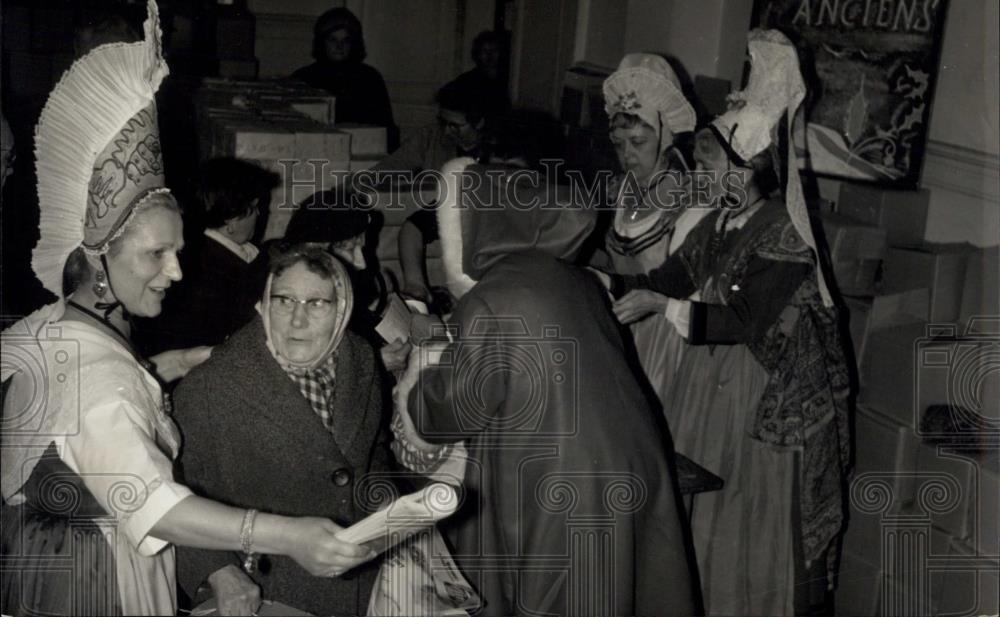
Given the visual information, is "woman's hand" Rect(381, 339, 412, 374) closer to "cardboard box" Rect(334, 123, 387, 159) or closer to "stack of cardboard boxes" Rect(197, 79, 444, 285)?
"stack of cardboard boxes" Rect(197, 79, 444, 285)

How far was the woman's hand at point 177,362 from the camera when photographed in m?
1.89

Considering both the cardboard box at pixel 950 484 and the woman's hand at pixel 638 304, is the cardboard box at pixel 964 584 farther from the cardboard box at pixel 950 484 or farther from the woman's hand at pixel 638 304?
the woman's hand at pixel 638 304

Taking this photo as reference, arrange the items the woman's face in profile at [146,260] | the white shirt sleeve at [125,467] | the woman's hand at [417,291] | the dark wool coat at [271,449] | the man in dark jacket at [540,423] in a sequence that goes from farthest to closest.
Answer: the woman's hand at [417,291]
the man in dark jacket at [540,423]
the dark wool coat at [271,449]
the woman's face in profile at [146,260]
the white shirt sleeve at [125,467]

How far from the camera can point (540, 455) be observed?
1893 millimetres

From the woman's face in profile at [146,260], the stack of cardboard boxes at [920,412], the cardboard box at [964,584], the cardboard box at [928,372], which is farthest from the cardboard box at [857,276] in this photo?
the woman's face in profile at [146,260]

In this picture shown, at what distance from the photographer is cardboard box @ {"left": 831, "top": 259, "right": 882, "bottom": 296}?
2852 millimetres

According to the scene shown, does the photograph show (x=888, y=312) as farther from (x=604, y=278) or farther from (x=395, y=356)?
(x=395, y=356)

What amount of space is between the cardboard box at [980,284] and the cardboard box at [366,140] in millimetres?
1496

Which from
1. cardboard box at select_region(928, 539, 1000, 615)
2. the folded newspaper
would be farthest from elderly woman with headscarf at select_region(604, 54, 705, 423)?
the folded newspaper

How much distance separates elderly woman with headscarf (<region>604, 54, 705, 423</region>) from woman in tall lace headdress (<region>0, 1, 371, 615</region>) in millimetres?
1208

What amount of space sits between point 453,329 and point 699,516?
2.85ft

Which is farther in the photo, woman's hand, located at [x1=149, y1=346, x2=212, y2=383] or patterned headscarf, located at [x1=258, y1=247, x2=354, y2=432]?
woman's hand, located at [x1=149, y1=346, x2=212, y2=383]

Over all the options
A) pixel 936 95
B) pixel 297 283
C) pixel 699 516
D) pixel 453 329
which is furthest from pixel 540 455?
pixel 936 95

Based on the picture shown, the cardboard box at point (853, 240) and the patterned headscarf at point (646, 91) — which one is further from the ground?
the patterned headscarf at point (646, 91)
